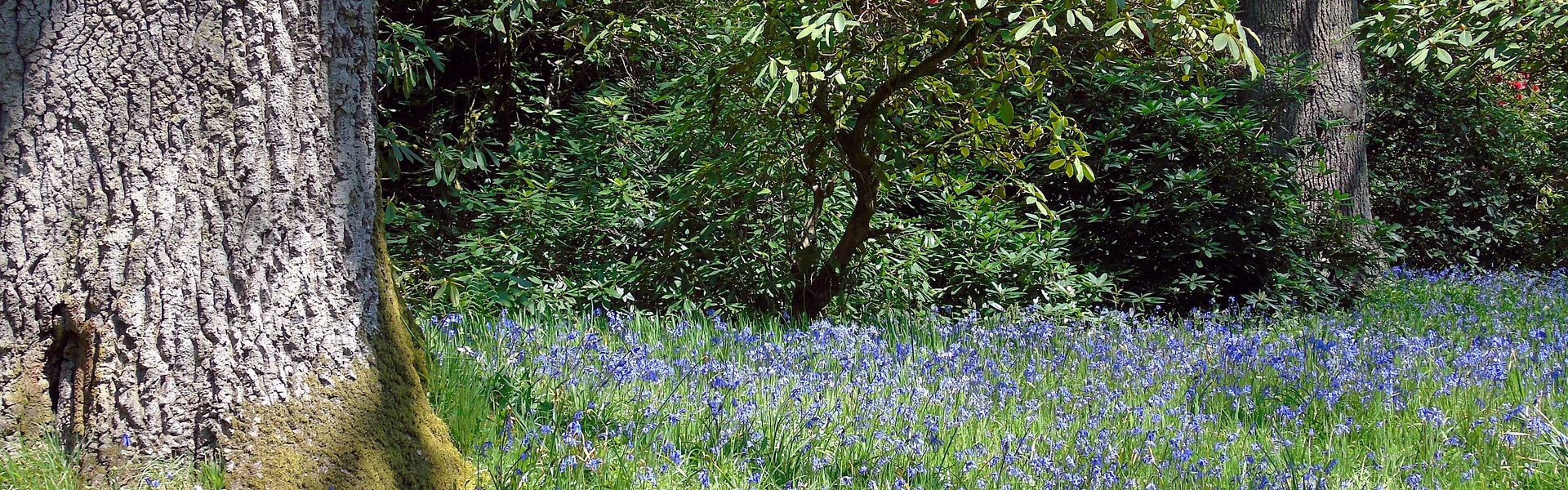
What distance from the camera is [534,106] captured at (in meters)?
7.29

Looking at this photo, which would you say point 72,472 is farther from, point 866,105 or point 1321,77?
point 1321,77

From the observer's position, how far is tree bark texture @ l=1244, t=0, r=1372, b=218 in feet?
24.3

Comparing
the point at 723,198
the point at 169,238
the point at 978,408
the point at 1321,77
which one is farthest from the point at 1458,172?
the point at 169,238

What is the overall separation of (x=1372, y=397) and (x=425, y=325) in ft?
11.3

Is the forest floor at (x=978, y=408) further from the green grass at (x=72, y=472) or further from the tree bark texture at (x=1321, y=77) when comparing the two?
the tree bark texture at (x=1321, y=77)

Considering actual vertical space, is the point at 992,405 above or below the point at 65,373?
below

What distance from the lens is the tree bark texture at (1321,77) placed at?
7.41 m

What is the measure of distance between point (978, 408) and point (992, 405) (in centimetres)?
13

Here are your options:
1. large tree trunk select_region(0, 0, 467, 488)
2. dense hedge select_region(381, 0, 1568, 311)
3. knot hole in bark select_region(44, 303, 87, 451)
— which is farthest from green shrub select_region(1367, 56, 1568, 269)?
knot hole in bark select_region(44, 303, 87, 451)

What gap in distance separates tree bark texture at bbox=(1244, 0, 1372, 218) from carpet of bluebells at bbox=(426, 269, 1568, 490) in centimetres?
229

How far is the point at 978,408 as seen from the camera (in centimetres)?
368

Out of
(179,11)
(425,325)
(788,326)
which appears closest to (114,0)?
(179,11)

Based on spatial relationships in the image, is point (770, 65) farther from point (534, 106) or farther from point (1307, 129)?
point (1307, 129)

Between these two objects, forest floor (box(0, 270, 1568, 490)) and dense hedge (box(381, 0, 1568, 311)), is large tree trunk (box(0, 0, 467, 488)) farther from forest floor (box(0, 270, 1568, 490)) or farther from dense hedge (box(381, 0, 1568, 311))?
dense hedge (box(381, 0, 1568, 311))
